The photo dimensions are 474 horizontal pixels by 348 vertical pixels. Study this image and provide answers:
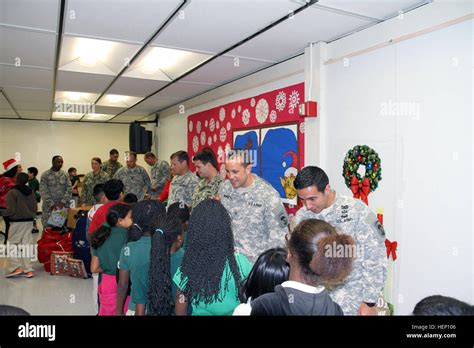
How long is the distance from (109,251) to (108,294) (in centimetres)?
24

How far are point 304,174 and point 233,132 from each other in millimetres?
2606

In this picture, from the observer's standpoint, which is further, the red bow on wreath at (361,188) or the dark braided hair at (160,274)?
the red bow on wreath at (361,188)

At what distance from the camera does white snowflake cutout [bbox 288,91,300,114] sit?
3258 mm

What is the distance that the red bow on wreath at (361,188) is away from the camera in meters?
2.56

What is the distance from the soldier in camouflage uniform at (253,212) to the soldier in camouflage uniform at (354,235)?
0.31m

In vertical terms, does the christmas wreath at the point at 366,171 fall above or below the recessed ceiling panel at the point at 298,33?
below

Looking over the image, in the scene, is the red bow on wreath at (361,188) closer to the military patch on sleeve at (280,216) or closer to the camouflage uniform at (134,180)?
the military patch on sleeve at (280,216)

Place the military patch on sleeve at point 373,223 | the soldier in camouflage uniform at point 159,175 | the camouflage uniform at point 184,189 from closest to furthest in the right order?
1. the military patch on sleeve at point 373,223
2. the camouflage uniform at point 184,189
3. the soldier in camouflage uniform at point 159,175

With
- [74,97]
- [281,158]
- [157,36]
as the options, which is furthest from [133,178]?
[157,36]

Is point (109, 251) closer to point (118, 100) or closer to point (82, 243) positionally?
point (82, 243)

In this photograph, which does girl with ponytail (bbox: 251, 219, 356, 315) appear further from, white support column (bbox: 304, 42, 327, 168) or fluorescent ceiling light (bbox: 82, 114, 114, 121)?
fluorescent ceiling light (bbox: 82, 114, 114, 121)

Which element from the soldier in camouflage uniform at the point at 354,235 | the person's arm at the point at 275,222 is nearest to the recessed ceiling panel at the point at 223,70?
the person's arm at the point at 275,222
